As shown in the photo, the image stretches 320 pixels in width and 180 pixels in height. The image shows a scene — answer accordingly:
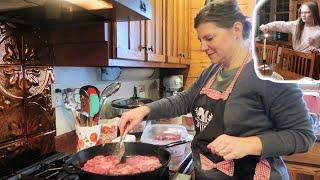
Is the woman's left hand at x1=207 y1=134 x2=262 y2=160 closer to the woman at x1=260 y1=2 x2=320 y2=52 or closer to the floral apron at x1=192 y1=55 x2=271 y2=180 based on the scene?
the floral apron at x1=192 y1=55 x2=271 y2=180

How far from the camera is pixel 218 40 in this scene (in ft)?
3.04

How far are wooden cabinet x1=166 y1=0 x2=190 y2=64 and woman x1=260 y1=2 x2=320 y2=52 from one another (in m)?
1.63

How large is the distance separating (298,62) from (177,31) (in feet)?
6.48

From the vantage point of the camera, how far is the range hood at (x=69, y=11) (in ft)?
2.86

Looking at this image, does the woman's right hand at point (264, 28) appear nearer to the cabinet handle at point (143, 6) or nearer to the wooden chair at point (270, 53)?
the wooden chair at point (270, 53)

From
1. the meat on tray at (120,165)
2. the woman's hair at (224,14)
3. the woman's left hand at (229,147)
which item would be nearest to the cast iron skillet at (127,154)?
the meat on tray at (120,165)

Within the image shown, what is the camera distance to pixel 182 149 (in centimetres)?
126

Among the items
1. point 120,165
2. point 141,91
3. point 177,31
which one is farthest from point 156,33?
point 120,165

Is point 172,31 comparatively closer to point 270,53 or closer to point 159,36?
point 159,36

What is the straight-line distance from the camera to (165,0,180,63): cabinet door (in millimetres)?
1907

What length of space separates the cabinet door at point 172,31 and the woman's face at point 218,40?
924mm

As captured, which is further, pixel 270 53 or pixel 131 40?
pixel 131 40

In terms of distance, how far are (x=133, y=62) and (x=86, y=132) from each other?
0.43m

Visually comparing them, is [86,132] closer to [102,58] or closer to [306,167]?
[102,58]
